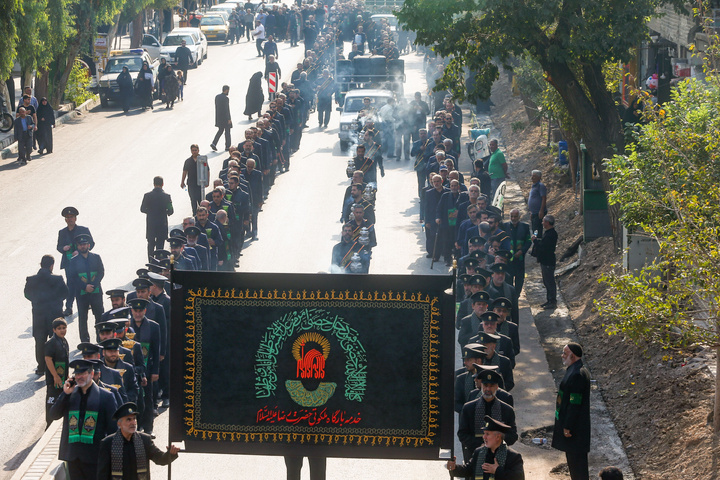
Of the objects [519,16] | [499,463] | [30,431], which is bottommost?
[30,431]

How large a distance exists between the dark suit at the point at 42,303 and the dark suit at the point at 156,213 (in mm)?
4198

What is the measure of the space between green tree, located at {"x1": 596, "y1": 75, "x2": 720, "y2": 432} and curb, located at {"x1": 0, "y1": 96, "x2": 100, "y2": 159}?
65.6 feet

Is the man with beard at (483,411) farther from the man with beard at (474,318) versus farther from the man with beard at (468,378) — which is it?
the man with beard at (474,318)

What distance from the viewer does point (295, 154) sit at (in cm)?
3009

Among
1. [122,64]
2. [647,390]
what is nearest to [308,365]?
[647,390]

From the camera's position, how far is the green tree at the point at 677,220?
371 inches

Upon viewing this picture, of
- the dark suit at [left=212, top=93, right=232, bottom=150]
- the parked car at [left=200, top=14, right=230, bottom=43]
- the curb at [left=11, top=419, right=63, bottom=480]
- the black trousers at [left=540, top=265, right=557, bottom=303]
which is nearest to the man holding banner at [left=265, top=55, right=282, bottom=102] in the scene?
the dark suit at [left=212, top=93, right=232, bottom=150]

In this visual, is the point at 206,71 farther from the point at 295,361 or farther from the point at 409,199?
the point at 295,361

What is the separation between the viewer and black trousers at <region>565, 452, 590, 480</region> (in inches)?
407

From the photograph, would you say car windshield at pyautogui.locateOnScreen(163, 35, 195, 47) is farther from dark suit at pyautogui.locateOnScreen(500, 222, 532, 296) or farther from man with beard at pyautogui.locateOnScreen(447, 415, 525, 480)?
man with beard at pyautogui.locateOnScreen(447, 415, 525, 480)

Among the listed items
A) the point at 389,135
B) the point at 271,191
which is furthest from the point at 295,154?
the point at 271,191

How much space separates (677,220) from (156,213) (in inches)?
404

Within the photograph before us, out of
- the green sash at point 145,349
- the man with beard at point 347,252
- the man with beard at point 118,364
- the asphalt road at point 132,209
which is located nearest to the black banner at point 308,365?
the man with beard at point 118,364

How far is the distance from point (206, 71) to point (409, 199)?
23.2m
